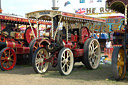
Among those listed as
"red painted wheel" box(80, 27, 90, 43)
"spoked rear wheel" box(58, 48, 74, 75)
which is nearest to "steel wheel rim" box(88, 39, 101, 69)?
"red painted wheel" box(80, 27, 90, 43)

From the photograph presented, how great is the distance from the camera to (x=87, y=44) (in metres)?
7.27

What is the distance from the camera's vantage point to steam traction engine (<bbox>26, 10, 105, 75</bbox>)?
6305mm

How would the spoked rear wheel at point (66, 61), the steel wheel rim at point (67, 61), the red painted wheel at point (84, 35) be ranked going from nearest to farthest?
the spoked rear wheel at point (66, 61)
the steel wheel rim at point (67, 61)
the red painted wheel at point (84, 35)

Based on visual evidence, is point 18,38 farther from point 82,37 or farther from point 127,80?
point 127,80

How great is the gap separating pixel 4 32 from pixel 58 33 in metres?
2.97

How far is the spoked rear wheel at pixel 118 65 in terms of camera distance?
4.88 meters

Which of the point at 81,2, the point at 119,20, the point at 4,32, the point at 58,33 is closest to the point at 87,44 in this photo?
the point at 58,33

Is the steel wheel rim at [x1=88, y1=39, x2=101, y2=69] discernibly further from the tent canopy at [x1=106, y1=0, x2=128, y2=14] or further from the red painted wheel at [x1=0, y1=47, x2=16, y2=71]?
the red painted wheel at [x1=0, y1=47, x2=16, y2=71]

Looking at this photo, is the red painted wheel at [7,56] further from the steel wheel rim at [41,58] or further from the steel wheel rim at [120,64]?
the steel wheel rim at [120,64]

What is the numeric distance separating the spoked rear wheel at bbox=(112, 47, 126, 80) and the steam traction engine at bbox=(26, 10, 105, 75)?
1588 mm

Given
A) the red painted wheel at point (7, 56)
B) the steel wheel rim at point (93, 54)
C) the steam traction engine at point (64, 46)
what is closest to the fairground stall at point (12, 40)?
the red painted wheel at point (7, 56)

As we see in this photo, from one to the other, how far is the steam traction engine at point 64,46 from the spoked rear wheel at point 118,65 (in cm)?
159

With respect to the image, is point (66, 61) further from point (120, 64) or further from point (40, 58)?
point (120, 64)

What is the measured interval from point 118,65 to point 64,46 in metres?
2.30
